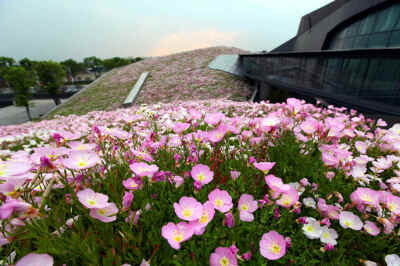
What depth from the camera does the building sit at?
207 inches

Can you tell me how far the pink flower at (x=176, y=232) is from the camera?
83 centimetres

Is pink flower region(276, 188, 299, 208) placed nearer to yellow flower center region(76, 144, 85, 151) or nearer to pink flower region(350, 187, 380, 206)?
pink flower region(350, 187, 380, 206)

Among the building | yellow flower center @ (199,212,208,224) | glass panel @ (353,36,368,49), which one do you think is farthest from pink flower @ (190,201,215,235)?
glass panel @ (353,36,368,49)

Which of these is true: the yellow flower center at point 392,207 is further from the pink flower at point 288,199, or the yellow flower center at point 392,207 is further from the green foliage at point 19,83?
the green foliage at point 19,83

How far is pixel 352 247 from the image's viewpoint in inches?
50.4

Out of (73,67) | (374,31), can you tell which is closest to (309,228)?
(374,31)

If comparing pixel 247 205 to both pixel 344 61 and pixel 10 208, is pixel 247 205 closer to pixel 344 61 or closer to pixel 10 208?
pixel 10 208

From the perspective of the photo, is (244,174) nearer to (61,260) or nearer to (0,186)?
(61,260)

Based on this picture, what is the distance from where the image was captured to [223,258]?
2.93ft

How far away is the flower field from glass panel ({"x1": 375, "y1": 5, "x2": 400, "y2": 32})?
933cm

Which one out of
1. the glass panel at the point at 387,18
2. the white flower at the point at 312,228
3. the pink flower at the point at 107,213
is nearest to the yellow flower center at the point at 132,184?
the pink flower at the point at 107,213

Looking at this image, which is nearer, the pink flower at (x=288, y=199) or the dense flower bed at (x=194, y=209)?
the dense flower bed at (x=194, y=209)

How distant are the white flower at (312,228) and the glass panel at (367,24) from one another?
61.0 feet

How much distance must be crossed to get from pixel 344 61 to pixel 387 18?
10.4 meters
